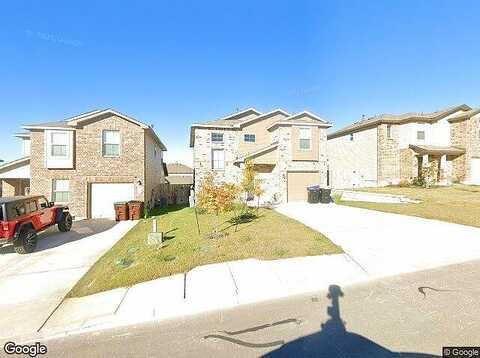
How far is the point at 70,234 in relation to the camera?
1120 cm

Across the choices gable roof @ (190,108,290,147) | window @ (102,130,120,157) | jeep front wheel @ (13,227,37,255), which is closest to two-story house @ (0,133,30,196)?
window @ (102,130,120,157)

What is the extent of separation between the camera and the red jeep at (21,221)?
7.92 meters

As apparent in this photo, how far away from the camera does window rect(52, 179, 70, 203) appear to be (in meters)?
14.8

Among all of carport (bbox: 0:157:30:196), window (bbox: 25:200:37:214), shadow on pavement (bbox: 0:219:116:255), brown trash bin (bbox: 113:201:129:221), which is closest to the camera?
window (bbox: 25:200:37:214)

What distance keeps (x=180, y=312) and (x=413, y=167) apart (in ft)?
95.5

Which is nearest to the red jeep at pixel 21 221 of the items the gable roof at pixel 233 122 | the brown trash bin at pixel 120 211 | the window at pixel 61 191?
the brown trash bin at pixel 120 211

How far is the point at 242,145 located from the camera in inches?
826

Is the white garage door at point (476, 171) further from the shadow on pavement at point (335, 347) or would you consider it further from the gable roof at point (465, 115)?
the shadow on pavement at point (335, 347)

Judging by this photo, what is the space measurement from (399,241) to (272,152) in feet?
40.2

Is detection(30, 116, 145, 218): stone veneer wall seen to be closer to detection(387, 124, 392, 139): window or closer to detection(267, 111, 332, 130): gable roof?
detection(267, 111, 332, 130): gable roof

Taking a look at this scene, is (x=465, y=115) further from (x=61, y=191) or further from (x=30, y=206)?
(x=61, y=191)

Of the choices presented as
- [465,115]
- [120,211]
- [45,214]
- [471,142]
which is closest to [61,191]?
[120,211]

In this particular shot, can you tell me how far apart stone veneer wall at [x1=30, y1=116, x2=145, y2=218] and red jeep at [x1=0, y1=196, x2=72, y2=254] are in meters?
4.86

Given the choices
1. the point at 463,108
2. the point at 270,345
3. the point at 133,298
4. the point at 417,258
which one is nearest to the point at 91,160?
the point at 133,298
